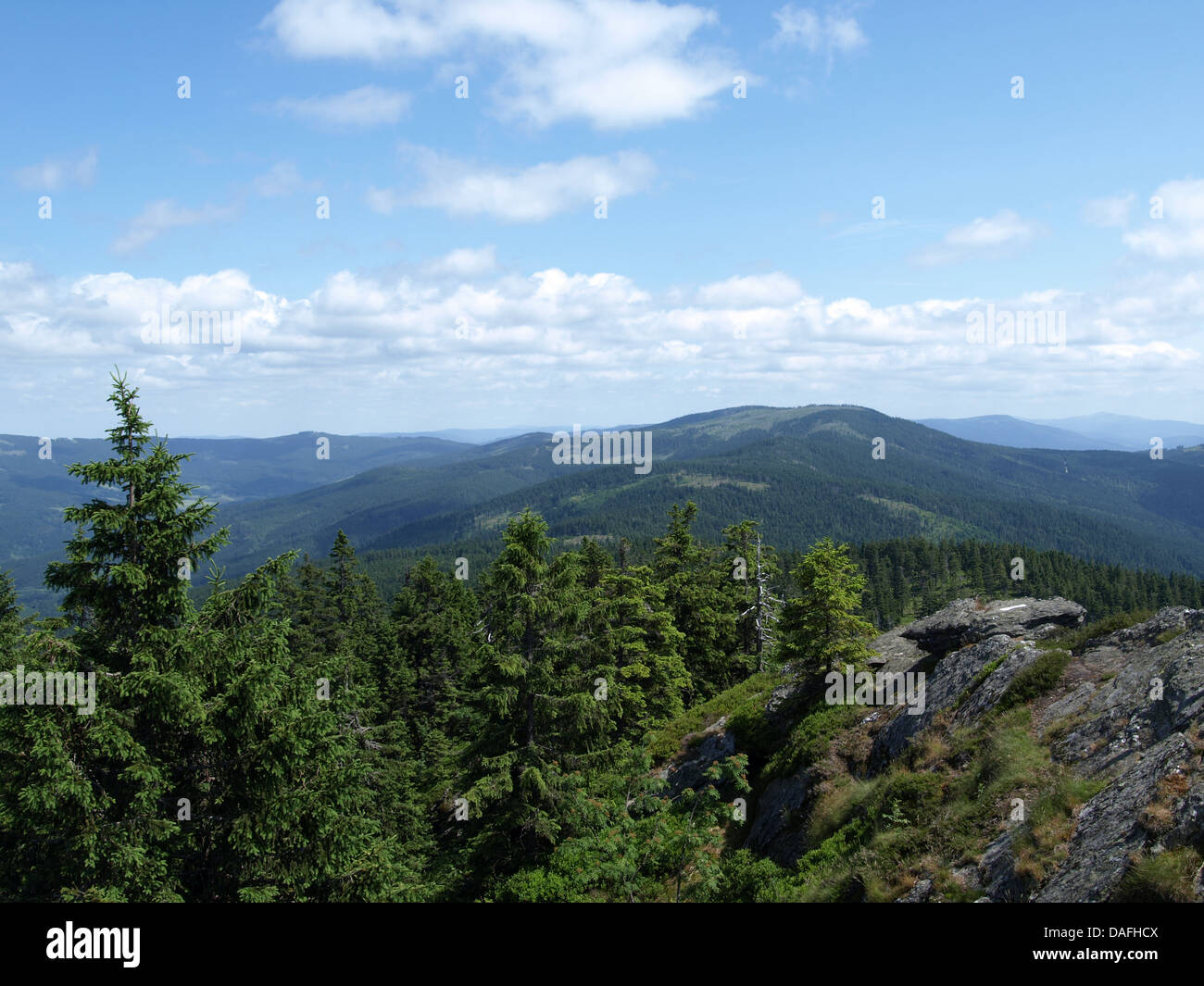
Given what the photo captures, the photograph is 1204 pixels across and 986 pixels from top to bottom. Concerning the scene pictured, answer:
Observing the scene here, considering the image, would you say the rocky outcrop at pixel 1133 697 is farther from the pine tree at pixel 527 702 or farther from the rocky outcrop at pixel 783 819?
the pine tree at pixel 527 702

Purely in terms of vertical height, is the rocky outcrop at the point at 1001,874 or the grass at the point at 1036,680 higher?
the grass at the point at 1036,680

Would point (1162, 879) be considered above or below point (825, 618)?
below

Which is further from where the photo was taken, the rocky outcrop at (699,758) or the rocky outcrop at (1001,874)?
the rocky outcrop at (699,758)

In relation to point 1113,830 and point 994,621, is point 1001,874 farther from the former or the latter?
point 994,621

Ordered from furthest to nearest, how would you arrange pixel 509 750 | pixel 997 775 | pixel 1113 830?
pixel 509 750 → pixel 997 775 → pixel 1113 830

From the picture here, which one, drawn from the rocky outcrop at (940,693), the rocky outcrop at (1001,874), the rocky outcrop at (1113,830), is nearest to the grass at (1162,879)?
the rocky outcrop at (1113,830)

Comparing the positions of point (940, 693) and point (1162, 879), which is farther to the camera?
point (940, 693)

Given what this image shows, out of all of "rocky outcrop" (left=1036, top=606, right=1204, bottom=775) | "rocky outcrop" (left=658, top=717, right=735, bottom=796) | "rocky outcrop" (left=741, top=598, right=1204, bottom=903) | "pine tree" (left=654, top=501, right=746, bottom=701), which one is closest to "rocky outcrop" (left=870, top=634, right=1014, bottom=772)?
"rocky outcrop" (left=741, top=598, right=1204, bottom=903)

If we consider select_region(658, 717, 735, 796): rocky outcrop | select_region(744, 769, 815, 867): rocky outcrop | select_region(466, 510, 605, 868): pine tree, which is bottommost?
select_region(658, 717, 735, 796): rocky outcrop

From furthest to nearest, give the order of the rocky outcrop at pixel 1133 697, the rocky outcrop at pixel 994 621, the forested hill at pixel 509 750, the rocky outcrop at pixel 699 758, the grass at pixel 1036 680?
the rocky outcrop at pixel 699 758, the rocky outcrop at pixel 994 621, the grass at pixel 1036 680, the rocky outcrop at pixel 1133 697, the forested hill at pixel 509 750

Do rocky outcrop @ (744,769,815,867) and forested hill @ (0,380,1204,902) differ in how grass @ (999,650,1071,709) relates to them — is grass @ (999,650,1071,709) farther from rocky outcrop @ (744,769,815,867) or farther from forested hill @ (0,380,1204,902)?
rocky outcrop @ (744,769,815,867)

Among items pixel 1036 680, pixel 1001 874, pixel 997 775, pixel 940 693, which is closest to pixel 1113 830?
pixel 1001 874

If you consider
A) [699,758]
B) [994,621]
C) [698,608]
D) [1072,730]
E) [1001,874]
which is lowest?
[699,758]
